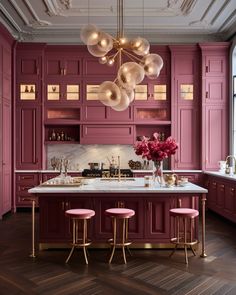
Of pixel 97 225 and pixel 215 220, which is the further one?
pixel 215 220

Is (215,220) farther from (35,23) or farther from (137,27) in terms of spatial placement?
(35,23)

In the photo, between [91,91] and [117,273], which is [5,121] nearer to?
[91,91]

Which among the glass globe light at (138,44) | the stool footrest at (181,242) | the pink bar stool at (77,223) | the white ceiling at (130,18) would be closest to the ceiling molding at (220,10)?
the white ceiling at (130,18)

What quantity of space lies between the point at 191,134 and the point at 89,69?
8.32ft

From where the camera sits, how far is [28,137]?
26.0 feet

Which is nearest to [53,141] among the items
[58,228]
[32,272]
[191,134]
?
[191,134]

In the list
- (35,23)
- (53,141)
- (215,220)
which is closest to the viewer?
(215,220)

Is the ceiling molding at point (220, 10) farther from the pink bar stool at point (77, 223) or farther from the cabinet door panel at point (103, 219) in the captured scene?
the pink bar stool at point (77, 223)

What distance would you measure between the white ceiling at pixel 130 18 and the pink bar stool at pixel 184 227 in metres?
3.89

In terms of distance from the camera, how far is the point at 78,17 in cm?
738

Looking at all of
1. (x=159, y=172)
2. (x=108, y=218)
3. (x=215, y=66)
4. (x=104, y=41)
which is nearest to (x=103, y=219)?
(x=108, y=218)

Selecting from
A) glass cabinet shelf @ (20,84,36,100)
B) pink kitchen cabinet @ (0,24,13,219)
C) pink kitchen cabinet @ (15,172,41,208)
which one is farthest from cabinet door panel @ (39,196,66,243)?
glass cabinet shelf @ (20,84,36,100)

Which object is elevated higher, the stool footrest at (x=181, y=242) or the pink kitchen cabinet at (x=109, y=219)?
the pink kitchen cabinet at (x=109, y=219)

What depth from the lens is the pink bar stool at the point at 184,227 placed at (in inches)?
175
